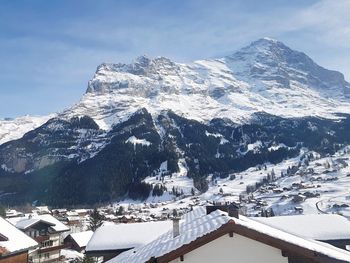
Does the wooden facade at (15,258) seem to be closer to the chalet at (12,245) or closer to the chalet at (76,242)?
the chalet at (12,245)

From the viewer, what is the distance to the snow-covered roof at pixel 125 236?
27891 mm

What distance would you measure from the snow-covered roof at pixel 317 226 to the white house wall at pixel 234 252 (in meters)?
10.5

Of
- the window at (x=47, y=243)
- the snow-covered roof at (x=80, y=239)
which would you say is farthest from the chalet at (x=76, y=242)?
the window at (x=47, y=243)

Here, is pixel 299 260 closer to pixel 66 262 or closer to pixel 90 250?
pixel 90 250

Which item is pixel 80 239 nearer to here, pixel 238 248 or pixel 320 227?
pixel 320 227

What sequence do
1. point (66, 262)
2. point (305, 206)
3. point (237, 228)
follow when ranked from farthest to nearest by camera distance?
point (305, 206) → point (66, 262) → point (237, 228)

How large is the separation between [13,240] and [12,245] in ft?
3.43

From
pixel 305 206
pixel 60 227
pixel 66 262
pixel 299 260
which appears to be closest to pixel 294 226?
pixel 299 260

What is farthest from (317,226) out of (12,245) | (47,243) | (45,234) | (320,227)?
(45,234)

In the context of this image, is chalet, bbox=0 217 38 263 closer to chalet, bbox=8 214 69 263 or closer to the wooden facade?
the wooden facade

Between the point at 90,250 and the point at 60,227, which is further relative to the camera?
the point at 60,227

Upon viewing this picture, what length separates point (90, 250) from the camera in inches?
1091

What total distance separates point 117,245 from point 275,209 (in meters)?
174

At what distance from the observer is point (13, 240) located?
32.3m
